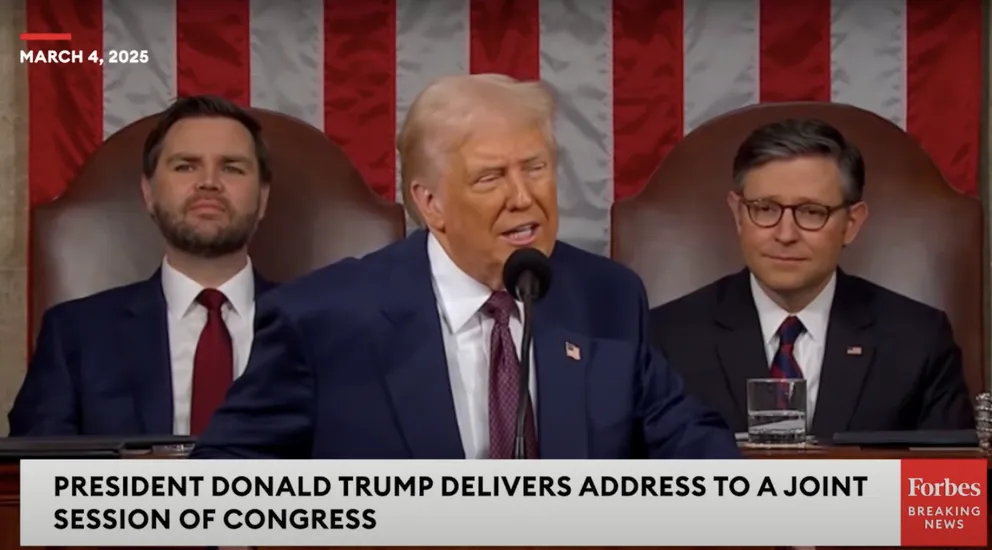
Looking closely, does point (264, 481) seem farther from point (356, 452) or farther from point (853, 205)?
point (853, 205)

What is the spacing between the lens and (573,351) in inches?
107

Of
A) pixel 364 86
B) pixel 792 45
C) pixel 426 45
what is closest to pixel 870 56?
pixel 792 45

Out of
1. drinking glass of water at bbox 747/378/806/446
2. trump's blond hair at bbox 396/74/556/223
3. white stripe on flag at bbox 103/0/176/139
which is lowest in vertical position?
drinking glass of water at bbox 747/378/806/446

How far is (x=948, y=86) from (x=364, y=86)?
1.20m

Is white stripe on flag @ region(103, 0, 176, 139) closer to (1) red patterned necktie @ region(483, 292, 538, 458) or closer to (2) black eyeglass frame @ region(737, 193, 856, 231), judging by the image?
(1) red patterned necktie @ region(483, 292, 538, 458)

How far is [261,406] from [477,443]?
14.5 inches

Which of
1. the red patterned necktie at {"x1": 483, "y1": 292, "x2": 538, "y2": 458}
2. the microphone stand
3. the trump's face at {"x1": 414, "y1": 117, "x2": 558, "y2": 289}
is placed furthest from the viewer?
the trump's face at {"x1": 414, "y1": 117, "x2": 558, "y2": 289}

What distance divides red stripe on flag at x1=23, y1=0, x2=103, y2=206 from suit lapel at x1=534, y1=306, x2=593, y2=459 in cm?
A: 107

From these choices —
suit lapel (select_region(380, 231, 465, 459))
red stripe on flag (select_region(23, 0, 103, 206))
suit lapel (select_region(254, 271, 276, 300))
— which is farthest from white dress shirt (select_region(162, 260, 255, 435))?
suit lapel (select_region(380, 231, 465, 459))

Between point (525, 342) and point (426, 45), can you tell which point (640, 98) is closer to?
point (426, 45)

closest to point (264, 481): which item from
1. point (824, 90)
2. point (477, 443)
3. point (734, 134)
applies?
point (477, 443)

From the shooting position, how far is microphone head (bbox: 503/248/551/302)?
7.26 feet

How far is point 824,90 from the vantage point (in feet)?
10.6

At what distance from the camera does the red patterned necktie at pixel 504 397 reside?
2.62 metres
